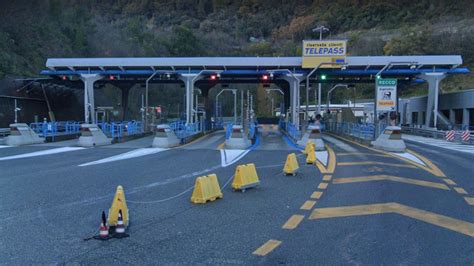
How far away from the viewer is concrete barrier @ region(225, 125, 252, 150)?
22469 millimetres

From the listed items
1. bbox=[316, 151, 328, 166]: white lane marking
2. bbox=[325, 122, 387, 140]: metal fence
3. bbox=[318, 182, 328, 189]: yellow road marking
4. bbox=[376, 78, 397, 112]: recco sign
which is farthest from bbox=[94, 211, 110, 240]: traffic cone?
bbox=[325, 122, 387, 140]: metal fence

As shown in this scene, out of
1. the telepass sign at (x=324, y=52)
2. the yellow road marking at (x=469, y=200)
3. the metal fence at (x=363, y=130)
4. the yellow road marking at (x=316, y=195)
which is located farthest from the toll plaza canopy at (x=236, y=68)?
the yellow road marking at (x=469, y=200)

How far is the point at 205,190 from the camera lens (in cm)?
862

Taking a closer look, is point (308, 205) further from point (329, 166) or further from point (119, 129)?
point (119, 129)

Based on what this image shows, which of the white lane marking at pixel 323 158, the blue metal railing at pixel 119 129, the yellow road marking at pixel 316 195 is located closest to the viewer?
the yellow road marking at pixel 316 195

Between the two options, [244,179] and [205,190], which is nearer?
[205,190]

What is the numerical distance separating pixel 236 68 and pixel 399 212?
31.0 meters

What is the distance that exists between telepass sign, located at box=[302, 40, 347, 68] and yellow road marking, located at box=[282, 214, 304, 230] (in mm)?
26784

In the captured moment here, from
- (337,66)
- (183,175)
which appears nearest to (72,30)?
(337,66)

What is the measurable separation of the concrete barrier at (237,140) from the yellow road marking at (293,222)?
14.9 metres

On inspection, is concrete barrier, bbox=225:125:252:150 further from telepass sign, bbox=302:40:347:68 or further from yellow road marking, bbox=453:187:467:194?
yellow road marking, bbox=453:187:467:194

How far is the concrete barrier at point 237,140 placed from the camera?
22469mm

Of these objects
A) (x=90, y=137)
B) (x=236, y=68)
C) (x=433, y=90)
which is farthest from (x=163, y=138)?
(x=433, y=90)

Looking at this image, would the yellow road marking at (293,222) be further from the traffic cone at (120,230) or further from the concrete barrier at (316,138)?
the concrete barrier at (316,138)
